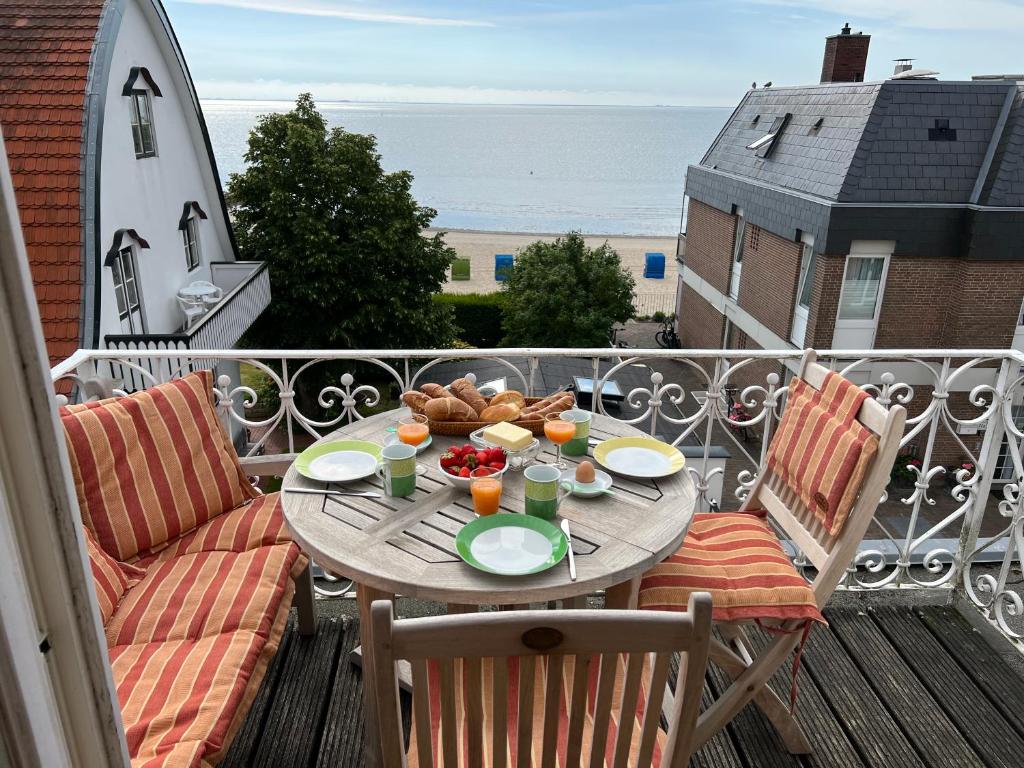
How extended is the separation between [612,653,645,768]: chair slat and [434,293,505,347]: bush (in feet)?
68.8

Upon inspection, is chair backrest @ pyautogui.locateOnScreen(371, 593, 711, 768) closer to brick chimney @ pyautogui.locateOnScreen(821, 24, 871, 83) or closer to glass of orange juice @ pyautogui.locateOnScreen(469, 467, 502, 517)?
glass of orange juice @ pyautogui.locateOnScreen(469, 467, 502, 517)

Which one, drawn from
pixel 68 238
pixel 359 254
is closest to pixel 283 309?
pixel 359 254

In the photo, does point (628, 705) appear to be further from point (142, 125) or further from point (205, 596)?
point (142, 125)

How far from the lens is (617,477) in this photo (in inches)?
92.3

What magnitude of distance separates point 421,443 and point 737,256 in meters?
17.6

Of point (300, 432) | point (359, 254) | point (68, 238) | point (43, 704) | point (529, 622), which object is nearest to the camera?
point (43, 704)

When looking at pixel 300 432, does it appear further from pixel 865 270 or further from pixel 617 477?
pixel 617 477

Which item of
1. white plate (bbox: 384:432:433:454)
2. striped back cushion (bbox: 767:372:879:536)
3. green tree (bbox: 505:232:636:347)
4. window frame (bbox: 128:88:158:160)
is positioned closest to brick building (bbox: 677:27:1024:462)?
green tree (bbox: 505:232:636:347)

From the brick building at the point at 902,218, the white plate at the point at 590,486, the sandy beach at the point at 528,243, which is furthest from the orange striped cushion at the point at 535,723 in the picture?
the sandy beach at the point at 528,243

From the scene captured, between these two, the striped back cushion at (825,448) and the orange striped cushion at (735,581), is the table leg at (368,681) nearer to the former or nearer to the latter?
the orange striped cushion at (735,581)

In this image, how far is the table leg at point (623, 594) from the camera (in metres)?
2.03

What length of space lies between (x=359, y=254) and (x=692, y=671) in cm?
1334

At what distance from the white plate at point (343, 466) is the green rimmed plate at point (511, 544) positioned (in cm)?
50

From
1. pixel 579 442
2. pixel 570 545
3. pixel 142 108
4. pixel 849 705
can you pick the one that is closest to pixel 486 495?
pixel 570 545
